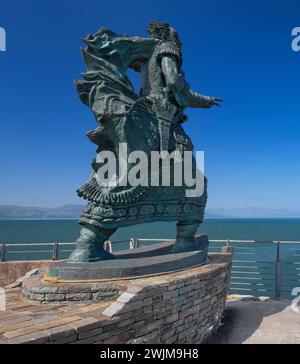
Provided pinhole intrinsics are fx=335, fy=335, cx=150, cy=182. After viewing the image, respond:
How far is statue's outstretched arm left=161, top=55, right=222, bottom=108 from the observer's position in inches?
247

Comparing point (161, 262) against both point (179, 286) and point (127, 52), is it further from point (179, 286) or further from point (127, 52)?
point (127, 52)

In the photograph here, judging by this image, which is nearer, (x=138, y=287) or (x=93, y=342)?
(x=93, y=342)

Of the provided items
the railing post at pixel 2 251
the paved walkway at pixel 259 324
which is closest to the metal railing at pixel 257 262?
the railing post at pixel 2 251

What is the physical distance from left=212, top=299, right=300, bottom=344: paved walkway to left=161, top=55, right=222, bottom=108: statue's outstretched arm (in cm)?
449

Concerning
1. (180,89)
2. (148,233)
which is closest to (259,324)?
(180,89)

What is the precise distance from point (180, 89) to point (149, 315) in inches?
164

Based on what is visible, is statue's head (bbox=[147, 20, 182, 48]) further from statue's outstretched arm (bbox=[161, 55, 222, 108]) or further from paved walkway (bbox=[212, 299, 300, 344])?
paved walkway (bbox=[212, 299, 300, 344])

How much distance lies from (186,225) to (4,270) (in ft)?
15.4

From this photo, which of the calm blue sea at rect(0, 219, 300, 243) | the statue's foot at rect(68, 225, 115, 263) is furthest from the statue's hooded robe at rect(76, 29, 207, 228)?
the calm blue sea at rect(0, 219, 300, 243)

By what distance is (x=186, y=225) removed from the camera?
6664 mm

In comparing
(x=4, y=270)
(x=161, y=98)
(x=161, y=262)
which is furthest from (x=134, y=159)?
(x=4, y=270)

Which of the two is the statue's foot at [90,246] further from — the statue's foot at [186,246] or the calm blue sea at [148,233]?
the calm blue sea at [148,233]

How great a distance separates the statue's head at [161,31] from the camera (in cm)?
652

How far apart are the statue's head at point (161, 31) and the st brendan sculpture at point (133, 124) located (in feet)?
0.06
